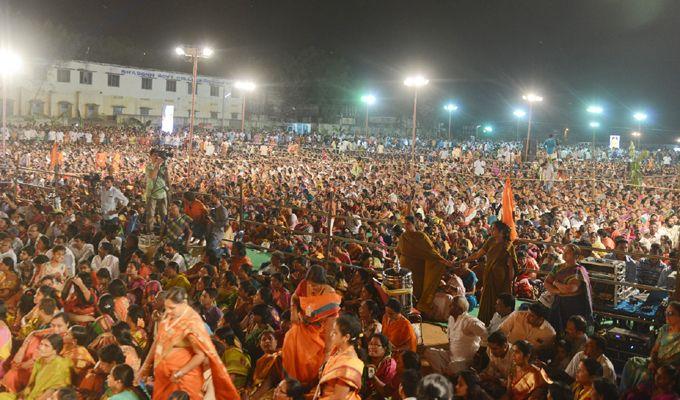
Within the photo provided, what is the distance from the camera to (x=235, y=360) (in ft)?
20.1

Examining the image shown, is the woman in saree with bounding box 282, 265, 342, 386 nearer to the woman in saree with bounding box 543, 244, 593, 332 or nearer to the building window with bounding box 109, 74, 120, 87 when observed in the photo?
the woman in saree with bounding box 543, 244, 593, 332

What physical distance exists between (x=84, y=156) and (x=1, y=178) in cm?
880

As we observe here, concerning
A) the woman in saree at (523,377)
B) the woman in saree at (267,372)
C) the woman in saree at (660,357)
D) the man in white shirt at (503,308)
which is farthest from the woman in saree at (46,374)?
the woman in saree at (660,357)

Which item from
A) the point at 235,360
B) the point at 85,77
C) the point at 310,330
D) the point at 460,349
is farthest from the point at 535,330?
the point at 85,77

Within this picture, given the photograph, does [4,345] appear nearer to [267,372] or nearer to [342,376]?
[267,372]

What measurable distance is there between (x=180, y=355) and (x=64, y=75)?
47.2 meters

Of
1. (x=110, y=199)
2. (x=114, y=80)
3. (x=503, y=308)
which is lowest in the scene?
(x=503, y=308)

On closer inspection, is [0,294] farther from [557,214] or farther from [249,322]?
[557,214]

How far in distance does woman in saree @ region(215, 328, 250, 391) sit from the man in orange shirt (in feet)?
14.1

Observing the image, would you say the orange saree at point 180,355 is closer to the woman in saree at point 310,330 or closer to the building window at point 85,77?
the woman in saree at point 310,330

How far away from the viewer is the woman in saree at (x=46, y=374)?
218 inches

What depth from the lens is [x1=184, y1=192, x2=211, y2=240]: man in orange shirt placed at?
1030 centimetres

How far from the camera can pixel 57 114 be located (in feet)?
151

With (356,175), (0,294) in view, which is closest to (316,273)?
(0,294)
